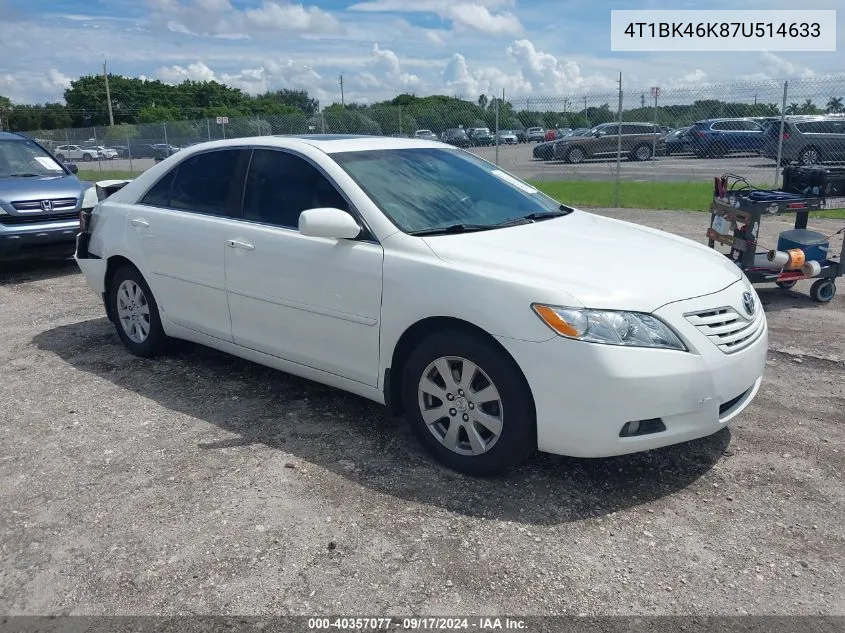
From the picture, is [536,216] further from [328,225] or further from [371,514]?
[371,514]

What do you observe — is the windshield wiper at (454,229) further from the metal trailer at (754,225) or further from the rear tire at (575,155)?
the rear tire at (575,155)

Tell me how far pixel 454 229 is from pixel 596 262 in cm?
79

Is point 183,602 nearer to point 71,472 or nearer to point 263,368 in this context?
→ point 71,472

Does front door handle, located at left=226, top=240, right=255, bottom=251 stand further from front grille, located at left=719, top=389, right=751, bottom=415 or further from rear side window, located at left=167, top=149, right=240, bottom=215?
front grille, located at left=719, top=389, right=751, bottom=415

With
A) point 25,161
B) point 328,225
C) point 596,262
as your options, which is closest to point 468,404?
point 596,262

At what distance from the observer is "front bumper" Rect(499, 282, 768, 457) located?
312cm

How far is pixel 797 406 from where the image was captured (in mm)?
4453

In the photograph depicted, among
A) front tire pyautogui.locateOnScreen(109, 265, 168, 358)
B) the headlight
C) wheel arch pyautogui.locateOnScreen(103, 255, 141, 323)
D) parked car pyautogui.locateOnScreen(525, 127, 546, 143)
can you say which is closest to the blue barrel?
the headlight

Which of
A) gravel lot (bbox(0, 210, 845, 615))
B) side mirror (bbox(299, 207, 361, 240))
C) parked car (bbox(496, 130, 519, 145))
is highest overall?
parked car (bbox(496, 130, 519, 145))

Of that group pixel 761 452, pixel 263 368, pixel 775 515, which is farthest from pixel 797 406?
pixel 263 368

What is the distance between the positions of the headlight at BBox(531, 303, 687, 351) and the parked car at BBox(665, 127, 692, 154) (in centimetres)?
2175

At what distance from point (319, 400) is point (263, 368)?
31.8 inches

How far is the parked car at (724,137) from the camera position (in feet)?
66.9

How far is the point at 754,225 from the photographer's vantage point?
6.39 meters
